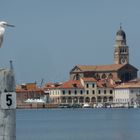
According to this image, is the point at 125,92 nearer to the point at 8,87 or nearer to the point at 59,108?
the point at 59,108

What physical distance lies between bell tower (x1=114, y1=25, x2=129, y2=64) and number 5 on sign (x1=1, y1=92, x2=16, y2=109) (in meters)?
179

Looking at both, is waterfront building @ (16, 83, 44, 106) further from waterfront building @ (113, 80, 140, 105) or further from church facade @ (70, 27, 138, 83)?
waterfront building @ (113, 80, 140, 105)

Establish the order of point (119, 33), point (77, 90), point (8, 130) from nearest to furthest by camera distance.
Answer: point (8, 130)
point (77, 90)
point (119, 33)

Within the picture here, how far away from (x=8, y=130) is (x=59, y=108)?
522 ft

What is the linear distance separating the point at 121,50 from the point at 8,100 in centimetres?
17952

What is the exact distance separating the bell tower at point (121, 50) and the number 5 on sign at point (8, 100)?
7033 inches

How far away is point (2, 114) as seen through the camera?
6105mm

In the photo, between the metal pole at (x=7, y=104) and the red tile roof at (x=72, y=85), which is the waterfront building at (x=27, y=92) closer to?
the red tile roof at (x=72, y=85)

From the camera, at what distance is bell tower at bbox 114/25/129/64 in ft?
607

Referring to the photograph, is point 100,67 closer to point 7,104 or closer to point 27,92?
point 27,92

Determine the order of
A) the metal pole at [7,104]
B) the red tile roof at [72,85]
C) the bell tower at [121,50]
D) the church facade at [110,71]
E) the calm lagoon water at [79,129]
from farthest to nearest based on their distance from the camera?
the bell tower at [121,50]
the church facade at [110,71]
the red tile roof at [72,85]
the calm lagoon water at [79,129]
the metal pole at [7,104]

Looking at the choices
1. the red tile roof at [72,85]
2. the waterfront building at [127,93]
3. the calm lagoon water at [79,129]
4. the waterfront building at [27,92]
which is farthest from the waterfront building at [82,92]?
the calm lagoon water at [79,129]

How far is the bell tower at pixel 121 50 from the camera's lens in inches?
7288

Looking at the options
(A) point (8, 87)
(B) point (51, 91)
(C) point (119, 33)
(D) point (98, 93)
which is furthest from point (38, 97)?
(A) point (8, 87)
